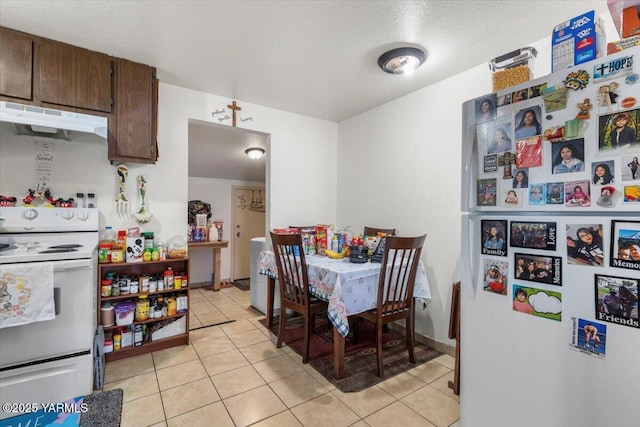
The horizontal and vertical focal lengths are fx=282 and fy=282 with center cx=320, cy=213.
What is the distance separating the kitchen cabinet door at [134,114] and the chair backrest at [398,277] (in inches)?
80.1

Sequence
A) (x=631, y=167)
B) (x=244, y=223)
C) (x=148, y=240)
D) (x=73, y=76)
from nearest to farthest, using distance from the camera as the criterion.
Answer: (x=631, y=167) < (x=73, y=76) < (x=148, y=240) < (x=244, y=223)

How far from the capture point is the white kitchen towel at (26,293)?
148 cm

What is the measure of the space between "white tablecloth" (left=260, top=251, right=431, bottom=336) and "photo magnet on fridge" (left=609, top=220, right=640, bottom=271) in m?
1.32

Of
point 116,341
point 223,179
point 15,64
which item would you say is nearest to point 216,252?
point 223,179

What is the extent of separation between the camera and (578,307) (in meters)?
0.90

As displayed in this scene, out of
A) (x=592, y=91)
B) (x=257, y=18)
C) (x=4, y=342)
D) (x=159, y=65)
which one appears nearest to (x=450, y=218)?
(x=592, y=91)

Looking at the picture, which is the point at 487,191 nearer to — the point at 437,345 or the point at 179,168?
the point at 437,345

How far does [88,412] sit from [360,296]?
1770 millimetres

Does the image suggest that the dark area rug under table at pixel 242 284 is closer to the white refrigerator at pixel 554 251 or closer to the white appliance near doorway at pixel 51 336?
the white appliance near doorway at pixel 51 336

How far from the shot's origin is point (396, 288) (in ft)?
6.79

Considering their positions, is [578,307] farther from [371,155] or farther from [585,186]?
[371,155]

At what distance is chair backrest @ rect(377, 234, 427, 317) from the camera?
6.36 feet

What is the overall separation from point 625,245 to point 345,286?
1.37 meters

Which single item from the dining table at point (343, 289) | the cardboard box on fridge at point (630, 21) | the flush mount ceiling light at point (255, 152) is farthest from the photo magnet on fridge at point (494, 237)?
the flush mount ceiling light at point (255, 152)
